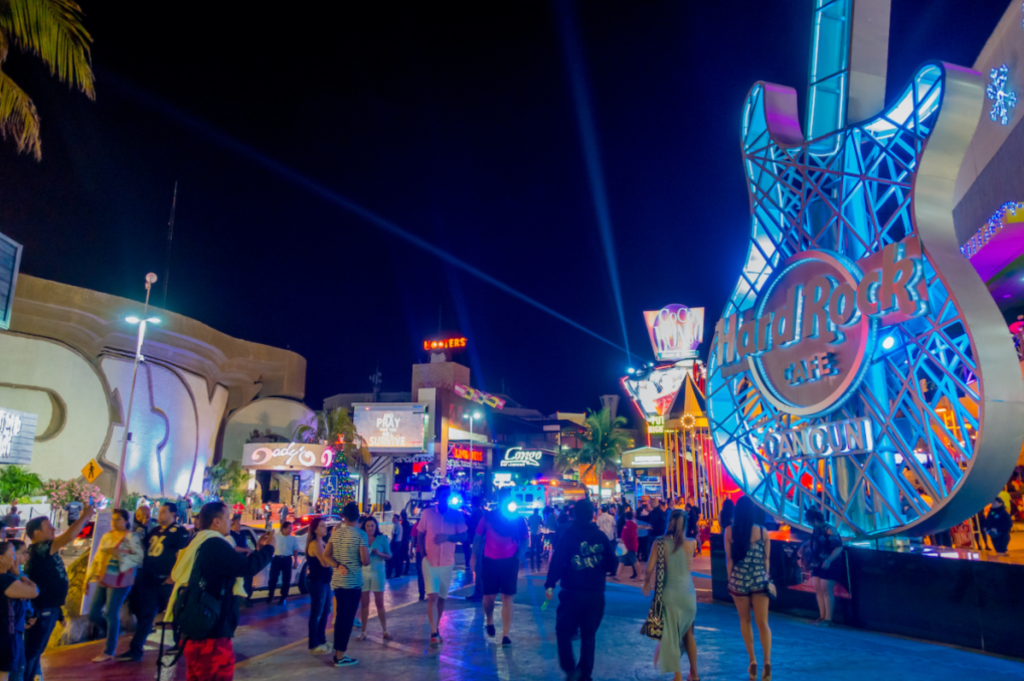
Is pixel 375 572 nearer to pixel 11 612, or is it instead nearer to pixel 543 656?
pixel 543 656

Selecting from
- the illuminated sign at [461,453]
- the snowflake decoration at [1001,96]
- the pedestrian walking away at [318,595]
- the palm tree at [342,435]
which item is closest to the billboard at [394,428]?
the palm tree at [342,435]

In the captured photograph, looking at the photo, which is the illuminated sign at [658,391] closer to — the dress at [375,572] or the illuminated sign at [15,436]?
the dress at [375,572]

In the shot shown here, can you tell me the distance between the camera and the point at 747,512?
7027 mm

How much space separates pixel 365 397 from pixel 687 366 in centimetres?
4127

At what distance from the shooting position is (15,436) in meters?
22.4

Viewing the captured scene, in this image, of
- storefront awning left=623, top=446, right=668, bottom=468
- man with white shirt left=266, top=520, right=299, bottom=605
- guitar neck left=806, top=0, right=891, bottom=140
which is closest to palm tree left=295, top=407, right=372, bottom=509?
storefront awning left=623, top=446, right=668, bottom=468

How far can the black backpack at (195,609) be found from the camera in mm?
4824

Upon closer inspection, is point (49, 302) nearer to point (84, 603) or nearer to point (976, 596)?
point (84, 603)

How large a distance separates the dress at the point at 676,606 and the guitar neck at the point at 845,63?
971 centimetres

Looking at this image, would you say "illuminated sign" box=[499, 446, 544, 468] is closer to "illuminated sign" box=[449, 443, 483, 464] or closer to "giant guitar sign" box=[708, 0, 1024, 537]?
"giant guitar sign" box=[708, 0, 1024, 537]

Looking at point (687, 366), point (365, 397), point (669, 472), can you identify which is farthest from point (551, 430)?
point (669, 472)

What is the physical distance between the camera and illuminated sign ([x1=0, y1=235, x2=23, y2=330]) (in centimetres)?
1238

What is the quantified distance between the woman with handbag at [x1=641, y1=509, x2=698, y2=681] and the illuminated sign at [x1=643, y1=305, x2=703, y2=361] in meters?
30.6

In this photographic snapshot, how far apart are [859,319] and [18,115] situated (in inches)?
549
